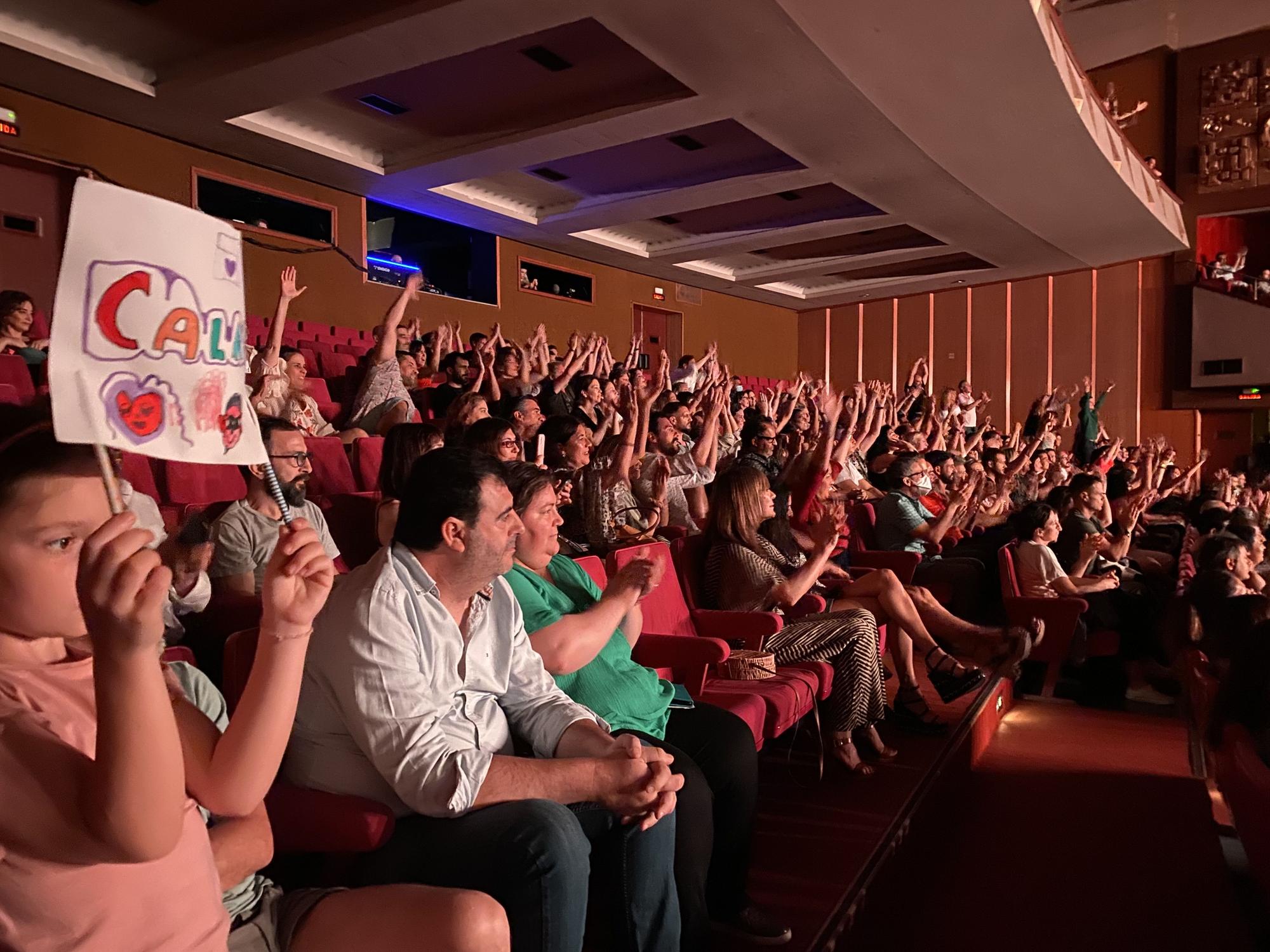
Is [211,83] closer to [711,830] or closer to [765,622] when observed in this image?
[765,622]

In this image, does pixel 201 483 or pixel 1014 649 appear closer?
pixel 201 483

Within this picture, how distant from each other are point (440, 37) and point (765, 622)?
3.71m

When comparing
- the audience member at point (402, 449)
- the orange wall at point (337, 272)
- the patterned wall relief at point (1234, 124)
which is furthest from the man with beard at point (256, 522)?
the patterned wall relief at point (1234, 124)

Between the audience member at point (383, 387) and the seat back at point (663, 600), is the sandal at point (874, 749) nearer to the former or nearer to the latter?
the seat back at point (663, 600)

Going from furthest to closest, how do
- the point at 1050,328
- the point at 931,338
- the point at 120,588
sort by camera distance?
the point at 931,338
the point at 1050,328
the point at 120,588

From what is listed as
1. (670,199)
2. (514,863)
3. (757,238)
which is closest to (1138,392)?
(757,238)

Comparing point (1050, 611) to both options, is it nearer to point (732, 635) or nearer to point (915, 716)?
point (915, 716)

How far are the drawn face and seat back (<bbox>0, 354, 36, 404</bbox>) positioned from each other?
284 centimetres

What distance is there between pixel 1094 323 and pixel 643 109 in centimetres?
799

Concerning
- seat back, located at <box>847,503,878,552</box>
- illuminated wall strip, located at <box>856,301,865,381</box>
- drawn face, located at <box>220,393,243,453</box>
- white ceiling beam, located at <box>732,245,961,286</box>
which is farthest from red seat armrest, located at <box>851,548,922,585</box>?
illuminated wall strip, located at <box>856,301,865,381</box>

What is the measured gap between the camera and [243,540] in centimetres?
221

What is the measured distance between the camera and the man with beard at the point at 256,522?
2.18 metres

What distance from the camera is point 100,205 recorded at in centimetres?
69

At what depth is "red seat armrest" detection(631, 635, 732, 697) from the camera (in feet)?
7.05
